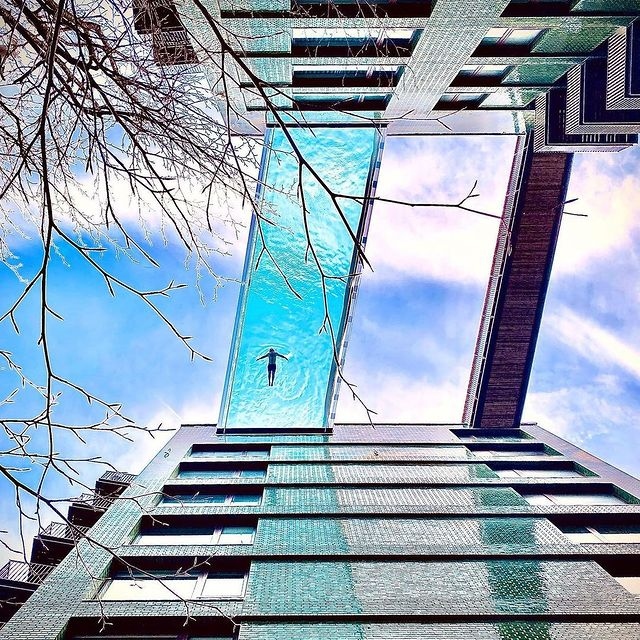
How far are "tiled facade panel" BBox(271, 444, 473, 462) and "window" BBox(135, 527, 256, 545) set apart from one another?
120 inches

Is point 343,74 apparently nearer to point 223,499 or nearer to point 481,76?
point 481,76

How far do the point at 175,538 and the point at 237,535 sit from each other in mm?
1036

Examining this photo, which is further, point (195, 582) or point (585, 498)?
point (585, 498)

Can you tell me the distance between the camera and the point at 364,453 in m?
11.8

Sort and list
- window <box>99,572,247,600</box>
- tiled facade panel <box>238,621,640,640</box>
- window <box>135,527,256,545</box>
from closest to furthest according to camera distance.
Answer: tiled facade panel <box>238,621,640,640</box>
window <box>99,572,247,600</box>
window <box>135,527,256,545</box>

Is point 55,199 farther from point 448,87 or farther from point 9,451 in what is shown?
point 448,87

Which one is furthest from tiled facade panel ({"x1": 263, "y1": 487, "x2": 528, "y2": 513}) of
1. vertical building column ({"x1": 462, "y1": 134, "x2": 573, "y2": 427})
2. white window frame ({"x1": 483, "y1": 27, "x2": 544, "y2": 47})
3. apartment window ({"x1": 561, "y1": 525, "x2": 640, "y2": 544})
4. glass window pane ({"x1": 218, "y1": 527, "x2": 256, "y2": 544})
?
white window frame ({"x1": 483, "y1": 27, "x2": 544, "y2": 47})

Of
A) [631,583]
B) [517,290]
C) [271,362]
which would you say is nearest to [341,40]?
[517,290]

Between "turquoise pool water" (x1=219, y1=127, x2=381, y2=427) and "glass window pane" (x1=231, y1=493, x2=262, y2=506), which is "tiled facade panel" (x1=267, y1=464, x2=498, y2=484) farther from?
"turquoise pool water" (x1=219, y1=127, x2=381, y2=427)

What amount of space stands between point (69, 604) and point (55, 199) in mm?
5437

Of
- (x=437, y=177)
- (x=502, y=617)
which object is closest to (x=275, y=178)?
(x=437, y=177)

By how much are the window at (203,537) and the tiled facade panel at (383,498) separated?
77 cm

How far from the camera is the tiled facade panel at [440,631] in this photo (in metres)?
5.54

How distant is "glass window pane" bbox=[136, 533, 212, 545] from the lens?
810 cm
